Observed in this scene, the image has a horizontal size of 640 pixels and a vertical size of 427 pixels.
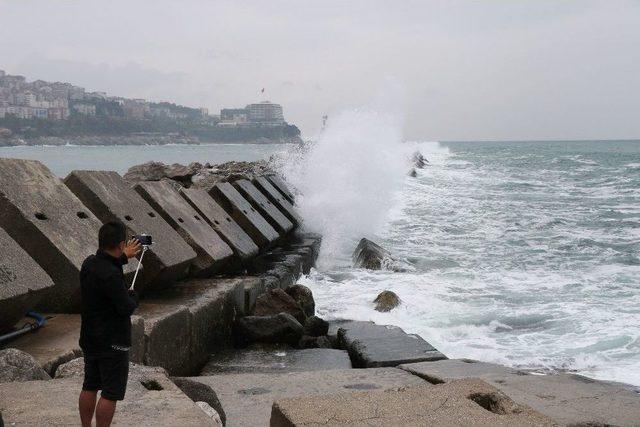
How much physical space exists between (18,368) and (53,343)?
53cm

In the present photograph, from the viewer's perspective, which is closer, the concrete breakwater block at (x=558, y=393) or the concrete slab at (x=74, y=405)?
the concrete slab at (x=74, y=405)

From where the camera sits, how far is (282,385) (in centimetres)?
421

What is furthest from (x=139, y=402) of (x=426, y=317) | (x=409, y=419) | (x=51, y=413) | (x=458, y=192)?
(x=458, y=192)

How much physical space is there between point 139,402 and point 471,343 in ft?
14.0

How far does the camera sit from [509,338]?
697cm

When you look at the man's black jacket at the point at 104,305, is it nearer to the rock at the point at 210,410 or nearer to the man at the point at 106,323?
the man at the point at 106,323

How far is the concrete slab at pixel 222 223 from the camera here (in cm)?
732

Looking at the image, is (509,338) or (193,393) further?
(509,338)

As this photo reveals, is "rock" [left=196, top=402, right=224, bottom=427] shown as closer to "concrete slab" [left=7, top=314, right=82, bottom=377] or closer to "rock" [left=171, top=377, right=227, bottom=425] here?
"rock" [left=171, top=377, right=227, bottom=425]

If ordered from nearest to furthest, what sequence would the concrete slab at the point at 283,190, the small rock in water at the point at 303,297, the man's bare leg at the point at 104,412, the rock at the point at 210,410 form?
the man's bare leg at the point at 104,412, the rock at the point at 210,410, the small rock in water at the point at 303,297, the concrete slab at the point at 283,190

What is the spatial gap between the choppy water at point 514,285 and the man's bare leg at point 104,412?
4101 mm

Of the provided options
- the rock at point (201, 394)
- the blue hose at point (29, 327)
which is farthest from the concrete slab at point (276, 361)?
the rock at point (201, 394)

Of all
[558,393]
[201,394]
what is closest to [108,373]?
[201,394]

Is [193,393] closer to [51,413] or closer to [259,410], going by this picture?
[259,410]
